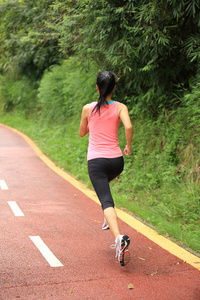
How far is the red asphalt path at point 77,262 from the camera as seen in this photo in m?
3.81

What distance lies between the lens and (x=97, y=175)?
15.0 feet

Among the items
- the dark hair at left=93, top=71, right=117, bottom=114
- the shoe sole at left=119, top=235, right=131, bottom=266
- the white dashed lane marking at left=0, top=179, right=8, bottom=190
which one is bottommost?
the white dashed lane marking at left=0, top=179, right=8, bottom=190

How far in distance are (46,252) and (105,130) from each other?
1.57 metres

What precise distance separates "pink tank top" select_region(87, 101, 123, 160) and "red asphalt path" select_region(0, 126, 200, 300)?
1.20 metres

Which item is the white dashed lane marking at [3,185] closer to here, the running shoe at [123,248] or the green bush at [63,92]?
the running shoe at [123,248]

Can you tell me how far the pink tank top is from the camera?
178 inches

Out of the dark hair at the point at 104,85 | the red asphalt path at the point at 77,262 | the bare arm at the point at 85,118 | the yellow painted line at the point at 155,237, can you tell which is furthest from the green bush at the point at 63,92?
the dark hair at the point at 104,85

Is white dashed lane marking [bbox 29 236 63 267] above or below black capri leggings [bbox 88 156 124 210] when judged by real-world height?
below

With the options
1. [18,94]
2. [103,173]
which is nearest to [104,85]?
[103,173]

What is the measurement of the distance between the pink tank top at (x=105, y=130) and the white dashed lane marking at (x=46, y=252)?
1.18 m

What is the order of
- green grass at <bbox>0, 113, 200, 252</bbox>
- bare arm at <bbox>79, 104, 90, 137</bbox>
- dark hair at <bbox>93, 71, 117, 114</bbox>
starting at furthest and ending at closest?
1. green grass at <bbox>0, 113, 200, 252</bbox>
2. bare arm at <bbox>79, 104, 90, 137</bbox>
3. dark hair at <bbox>93, 71, 117, 114</bbox>

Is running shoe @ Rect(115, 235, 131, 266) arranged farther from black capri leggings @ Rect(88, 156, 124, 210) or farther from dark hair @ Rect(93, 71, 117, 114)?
dark hair @ Rect(93, 71, 117, 114)

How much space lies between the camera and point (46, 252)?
487 cm

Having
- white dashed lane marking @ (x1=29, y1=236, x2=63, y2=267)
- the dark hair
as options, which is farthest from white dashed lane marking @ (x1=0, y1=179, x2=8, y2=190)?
the dark hair
